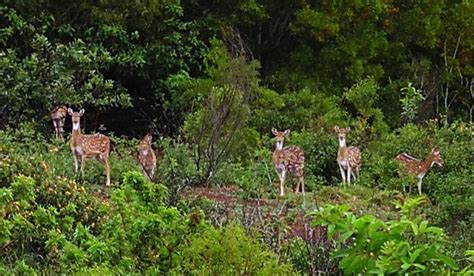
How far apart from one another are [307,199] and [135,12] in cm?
751

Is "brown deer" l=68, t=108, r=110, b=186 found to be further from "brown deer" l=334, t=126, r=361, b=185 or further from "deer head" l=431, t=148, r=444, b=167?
"deer head" l=431, t=148, r=444, b=167

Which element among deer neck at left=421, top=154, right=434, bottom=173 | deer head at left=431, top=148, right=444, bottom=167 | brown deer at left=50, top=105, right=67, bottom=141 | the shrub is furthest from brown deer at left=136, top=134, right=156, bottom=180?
the shrub

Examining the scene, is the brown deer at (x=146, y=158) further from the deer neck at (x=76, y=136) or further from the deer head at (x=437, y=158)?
the deer head at (x=437, y=158)

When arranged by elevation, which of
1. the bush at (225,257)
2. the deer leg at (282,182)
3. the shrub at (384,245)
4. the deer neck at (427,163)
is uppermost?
the shrub at (384,245)

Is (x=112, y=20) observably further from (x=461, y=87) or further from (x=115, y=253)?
(x=115, y=253)

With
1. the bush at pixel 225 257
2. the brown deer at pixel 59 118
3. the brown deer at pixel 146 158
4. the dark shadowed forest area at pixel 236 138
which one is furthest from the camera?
the brown deer at pixel 59 118

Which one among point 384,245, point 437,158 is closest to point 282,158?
point 437,158

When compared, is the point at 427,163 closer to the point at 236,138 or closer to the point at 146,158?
the point at 236,138

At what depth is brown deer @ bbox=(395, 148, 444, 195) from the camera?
1280cm

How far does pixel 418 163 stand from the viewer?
12953mm

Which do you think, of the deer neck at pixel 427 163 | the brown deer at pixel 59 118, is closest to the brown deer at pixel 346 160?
the deer neck at pixel 427 163

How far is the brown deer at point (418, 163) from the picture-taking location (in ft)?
42.0

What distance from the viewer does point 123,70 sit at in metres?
18.3

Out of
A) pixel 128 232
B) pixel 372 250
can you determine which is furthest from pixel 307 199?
pixel 372 250
